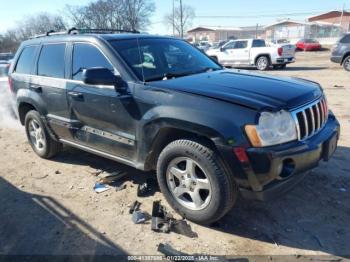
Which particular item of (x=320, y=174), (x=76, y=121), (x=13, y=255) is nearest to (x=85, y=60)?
(x=76, y=121)

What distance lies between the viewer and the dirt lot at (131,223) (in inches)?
125

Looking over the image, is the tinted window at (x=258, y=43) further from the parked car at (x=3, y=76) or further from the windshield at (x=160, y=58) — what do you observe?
the windshield at (x=160, y=58)

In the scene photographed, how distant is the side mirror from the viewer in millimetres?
3531

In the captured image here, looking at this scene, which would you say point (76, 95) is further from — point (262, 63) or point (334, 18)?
point (334, 18)

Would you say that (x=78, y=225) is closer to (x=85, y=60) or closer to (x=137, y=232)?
(x=137, y=232)

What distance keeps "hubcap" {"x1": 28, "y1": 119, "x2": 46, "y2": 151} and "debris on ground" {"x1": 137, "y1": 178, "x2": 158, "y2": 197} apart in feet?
6.60

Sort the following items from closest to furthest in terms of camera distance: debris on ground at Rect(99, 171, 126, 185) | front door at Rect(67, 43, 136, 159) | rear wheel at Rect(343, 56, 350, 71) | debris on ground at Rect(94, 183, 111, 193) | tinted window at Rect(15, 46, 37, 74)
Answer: front door at Rect(67, 43, 136, 159), debris on ground at Rect(94, 183, 111, 193), debris on ground at Rect(99, 171, 126, 185), tinted window at Rect(15, 46, 37, 74), rear wheel at Rect(343, 56, 350, 71)

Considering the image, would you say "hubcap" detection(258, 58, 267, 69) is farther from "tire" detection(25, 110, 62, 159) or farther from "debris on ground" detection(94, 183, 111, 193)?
"debris on ground" detection(94, 183, 111, 193)

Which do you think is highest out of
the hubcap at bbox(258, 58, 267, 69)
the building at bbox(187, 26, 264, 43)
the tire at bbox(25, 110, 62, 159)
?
the tire at bbox(25, 110, 62, 159)

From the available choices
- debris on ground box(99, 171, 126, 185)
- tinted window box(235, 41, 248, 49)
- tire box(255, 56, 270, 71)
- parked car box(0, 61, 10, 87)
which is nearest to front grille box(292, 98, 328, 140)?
debris on ground box(99, 171, 126, 185)

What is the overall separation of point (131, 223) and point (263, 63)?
51.4ft

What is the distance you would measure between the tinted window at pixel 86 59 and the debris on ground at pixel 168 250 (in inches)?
77.9

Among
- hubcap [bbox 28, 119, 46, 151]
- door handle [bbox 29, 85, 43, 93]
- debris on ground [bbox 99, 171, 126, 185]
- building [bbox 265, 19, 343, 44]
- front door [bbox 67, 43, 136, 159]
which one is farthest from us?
building [bbox 265, 19, 343, 44]

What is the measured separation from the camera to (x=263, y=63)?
17797mm
